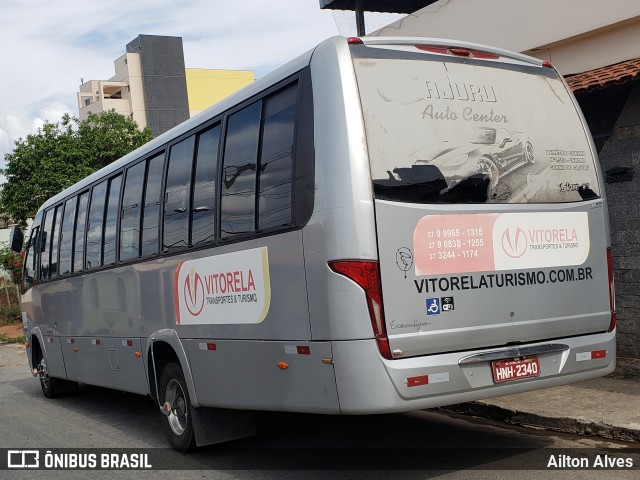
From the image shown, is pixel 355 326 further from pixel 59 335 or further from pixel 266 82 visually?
pixel 59 335

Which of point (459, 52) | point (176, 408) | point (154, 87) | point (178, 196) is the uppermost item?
point (154, 87)

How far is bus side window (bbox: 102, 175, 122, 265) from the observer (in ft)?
28.5

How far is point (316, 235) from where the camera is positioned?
5148 millimetres

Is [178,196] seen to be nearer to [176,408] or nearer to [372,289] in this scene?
[176,408]

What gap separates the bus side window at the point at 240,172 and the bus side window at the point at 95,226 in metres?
3.28

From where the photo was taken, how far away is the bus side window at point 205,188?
6457 mm

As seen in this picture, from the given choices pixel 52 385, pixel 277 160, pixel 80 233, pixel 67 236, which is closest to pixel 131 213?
pixel 80 233

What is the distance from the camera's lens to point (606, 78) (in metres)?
8.73

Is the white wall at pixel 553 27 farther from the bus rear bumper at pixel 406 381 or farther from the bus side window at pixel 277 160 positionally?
the bus rear bumper at pixel 406 381

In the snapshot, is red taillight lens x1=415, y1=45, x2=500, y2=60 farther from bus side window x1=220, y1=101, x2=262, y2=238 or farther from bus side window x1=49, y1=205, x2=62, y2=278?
bus side window x1=49, y1=205, x2=62, y2=278

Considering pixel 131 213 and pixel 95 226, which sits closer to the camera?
pixel 131 213

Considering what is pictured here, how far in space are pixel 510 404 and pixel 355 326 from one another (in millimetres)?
3337

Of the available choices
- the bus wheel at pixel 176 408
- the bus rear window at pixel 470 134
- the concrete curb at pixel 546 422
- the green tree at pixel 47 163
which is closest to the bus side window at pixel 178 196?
the bus wheel at pixel 176 408

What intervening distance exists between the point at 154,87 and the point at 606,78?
69.7 meters
